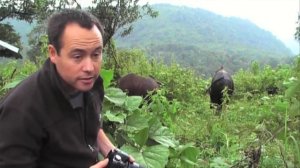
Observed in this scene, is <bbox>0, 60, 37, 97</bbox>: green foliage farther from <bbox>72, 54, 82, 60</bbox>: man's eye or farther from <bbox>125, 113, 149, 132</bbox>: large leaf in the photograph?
<bbox>72, 54, 82, 60</bbox>: man's eye

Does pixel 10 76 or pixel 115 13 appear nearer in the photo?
pixel 10 76

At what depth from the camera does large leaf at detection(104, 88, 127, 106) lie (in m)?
3.55

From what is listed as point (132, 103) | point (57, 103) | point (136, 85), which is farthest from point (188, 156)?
point (136, 85)

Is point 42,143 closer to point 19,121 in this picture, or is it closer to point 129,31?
point 19,121

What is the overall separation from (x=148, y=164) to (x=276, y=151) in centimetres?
77

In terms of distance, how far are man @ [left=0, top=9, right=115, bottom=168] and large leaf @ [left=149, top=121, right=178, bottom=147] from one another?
1116mm

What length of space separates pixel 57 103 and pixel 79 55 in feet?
0.77

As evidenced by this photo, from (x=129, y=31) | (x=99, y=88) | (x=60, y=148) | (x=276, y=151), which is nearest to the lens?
(x=60, y=148)

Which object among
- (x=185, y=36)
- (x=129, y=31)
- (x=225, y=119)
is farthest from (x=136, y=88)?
(x=185, y=36)

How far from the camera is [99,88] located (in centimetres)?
265

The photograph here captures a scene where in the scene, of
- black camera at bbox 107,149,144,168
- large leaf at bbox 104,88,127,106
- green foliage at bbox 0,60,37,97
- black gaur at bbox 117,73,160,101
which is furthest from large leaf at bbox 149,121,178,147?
black gaur at bbox 117,73,160,101

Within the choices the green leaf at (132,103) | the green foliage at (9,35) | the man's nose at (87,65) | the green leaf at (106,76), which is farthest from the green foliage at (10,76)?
the green foliage at (9,35)

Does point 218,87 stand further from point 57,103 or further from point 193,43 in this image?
point 193,43

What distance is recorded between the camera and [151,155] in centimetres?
329
